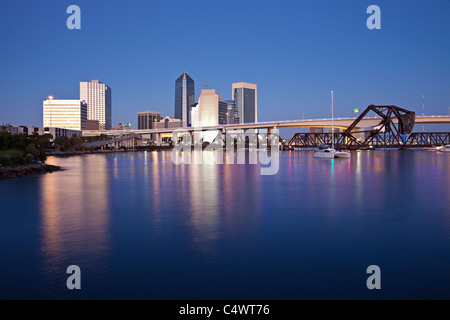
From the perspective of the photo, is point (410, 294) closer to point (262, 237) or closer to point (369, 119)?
point (262, 237)

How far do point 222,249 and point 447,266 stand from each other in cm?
710

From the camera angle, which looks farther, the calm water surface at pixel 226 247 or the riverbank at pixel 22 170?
the riverbank at pixel 22 170

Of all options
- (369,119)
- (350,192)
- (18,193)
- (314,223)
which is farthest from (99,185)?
(369,119)

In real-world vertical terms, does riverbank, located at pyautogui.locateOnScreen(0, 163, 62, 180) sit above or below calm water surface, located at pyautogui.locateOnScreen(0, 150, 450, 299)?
above

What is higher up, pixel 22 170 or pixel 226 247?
pixel 22 170

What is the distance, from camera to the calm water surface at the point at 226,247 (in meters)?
10.9

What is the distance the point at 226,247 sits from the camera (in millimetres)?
14875

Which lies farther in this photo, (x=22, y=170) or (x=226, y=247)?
(x=22, y=170)

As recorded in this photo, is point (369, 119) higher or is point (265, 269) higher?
point (369, 119)

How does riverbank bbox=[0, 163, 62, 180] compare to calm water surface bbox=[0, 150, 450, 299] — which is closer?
calm water surface bbox=[0, 150, 450, 299]

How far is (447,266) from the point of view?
12.6m

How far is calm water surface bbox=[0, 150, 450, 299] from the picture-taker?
35.8ft

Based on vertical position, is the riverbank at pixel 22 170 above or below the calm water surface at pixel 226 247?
above
